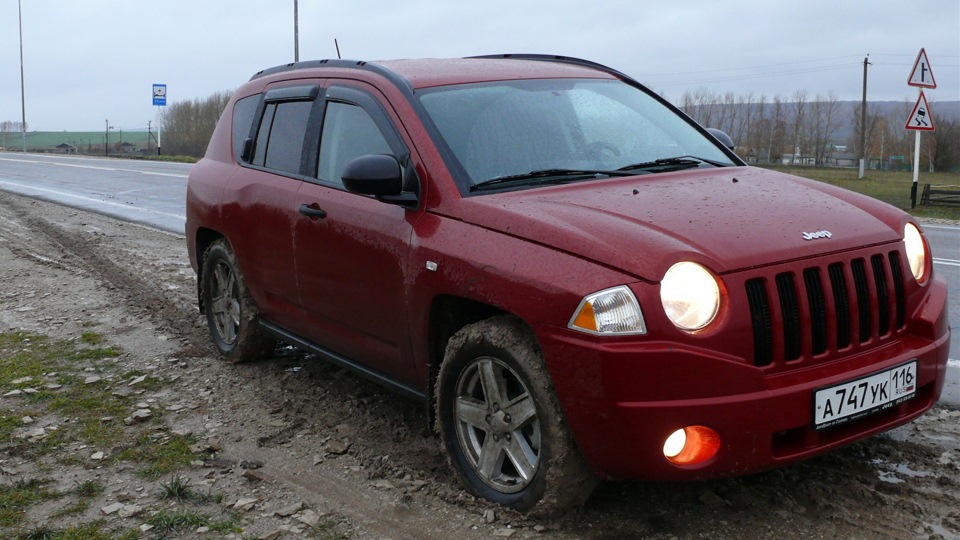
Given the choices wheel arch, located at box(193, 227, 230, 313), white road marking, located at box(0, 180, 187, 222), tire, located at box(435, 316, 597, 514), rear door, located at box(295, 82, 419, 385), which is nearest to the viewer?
tire, located at box(435, 316, 597, 514)

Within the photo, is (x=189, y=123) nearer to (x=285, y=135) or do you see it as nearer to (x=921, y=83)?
(x=921, y=83)

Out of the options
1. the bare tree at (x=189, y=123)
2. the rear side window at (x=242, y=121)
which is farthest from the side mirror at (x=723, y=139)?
the bare tree at (x=189, y=123)

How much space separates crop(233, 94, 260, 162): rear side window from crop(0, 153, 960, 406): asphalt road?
421 cm

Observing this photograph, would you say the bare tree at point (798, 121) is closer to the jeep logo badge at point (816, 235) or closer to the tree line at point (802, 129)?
the tree line at point (802, 129)

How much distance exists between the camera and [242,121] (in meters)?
6.09

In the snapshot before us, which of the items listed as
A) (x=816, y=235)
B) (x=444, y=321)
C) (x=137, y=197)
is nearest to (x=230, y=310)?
(x=444, y=321)

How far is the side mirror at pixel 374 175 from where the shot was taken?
4.08m

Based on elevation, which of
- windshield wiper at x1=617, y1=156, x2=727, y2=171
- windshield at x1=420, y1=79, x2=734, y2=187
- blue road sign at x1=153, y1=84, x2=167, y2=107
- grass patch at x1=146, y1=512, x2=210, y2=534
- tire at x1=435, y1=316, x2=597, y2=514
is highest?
blue road sign at x1=153, y1=84, x2=167, y2=107

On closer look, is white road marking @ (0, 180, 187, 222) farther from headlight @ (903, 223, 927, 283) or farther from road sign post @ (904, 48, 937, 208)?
road sign post @ (904, 48, 937, 208)

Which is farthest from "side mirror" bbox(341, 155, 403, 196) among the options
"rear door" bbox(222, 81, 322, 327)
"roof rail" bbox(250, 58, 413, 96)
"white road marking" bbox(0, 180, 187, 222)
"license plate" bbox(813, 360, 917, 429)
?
"white road marking" bbox(0, 180, 187, 222)

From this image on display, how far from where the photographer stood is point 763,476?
4004 millimetres

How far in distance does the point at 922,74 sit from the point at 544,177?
1633 cm

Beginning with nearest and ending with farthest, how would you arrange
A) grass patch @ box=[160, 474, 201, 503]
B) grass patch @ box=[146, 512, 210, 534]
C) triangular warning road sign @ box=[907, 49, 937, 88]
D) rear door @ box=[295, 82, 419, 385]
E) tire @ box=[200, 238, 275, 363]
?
grass patch @ box=[146, 512, 210, 534], grass patch @ box=[160, 474, 201, 503], rear door @ box=[295, 82, 419, 385], tire @ box=[200, 238, 275, 363], triangular warning road sign @ box=[907, 49, 937, 88]

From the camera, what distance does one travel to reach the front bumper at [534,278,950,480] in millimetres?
3178
